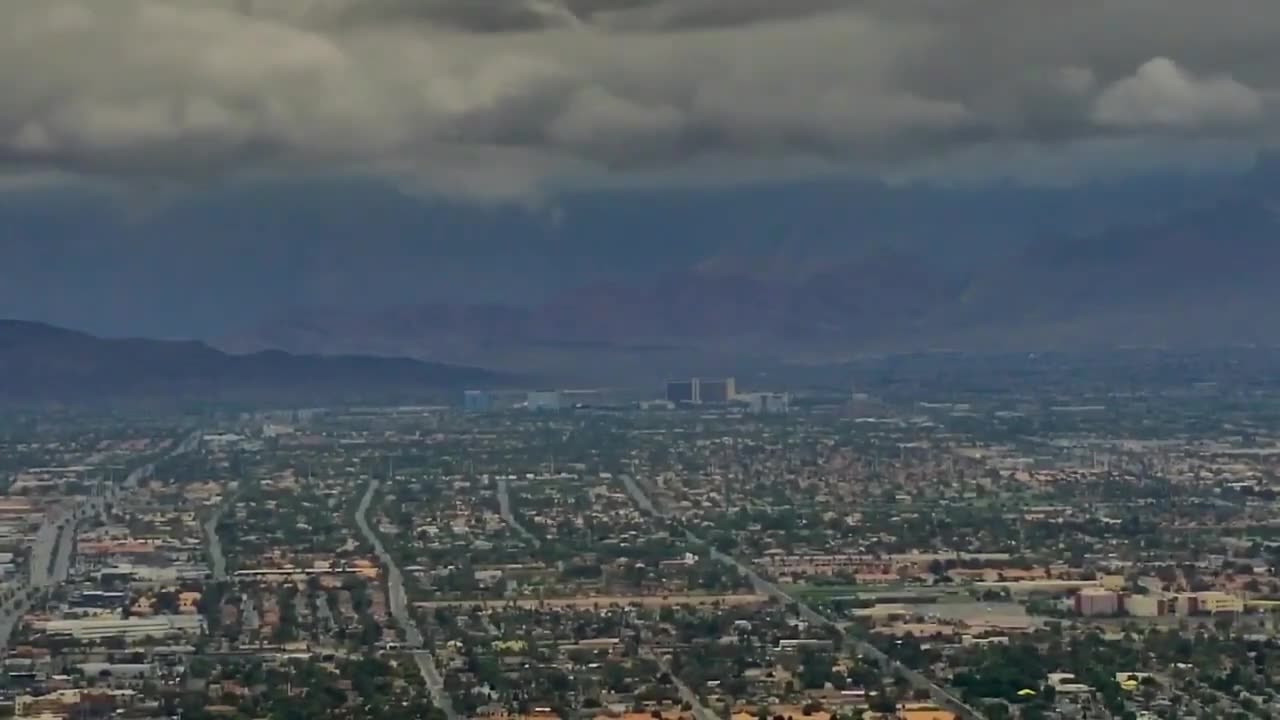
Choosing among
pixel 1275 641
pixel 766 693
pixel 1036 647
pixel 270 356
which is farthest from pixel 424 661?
pixel 270 356

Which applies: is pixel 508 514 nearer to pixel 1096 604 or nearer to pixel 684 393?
pixel 1096 604

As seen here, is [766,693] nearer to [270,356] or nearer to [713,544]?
[713,544]

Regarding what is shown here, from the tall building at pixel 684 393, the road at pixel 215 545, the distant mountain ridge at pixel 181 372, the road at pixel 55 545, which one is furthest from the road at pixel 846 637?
the distant mountain ridge at pixel 181 372

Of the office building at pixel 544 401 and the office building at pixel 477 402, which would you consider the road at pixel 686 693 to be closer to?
the office building at pixel 477 402

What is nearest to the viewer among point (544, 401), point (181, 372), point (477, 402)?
point (477, 402)

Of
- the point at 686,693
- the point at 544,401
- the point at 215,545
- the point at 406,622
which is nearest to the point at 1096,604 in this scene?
the point at 686,693

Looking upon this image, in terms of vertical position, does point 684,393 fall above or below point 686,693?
above
